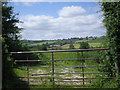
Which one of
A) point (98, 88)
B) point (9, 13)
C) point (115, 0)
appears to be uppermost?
point (9, 13)

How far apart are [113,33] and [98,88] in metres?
1.53

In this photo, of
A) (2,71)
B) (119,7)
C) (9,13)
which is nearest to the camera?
(2,71)

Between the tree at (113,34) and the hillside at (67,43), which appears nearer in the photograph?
the tree at (113,34)

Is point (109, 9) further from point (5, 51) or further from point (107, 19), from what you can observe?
point (5, 51)

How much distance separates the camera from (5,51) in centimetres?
286

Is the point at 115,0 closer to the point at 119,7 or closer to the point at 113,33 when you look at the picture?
the point at 119,7

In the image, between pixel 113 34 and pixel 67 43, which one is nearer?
pixel 113 34

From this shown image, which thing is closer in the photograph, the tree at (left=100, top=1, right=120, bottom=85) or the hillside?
the tree at (left=100, top=1, right=120, bottom=85)

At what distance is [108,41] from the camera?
3361mm

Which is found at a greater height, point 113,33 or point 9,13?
point 9,13

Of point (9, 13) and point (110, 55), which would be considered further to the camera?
point (9, 13)

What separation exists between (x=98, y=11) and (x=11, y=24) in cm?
1011

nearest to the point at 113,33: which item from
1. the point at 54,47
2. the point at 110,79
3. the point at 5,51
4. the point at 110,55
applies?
the point at 110,55

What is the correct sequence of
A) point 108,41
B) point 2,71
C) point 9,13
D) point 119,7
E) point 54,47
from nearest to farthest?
point 2,71, point 119,7, point 108,41, point 54,47, point 9,13
